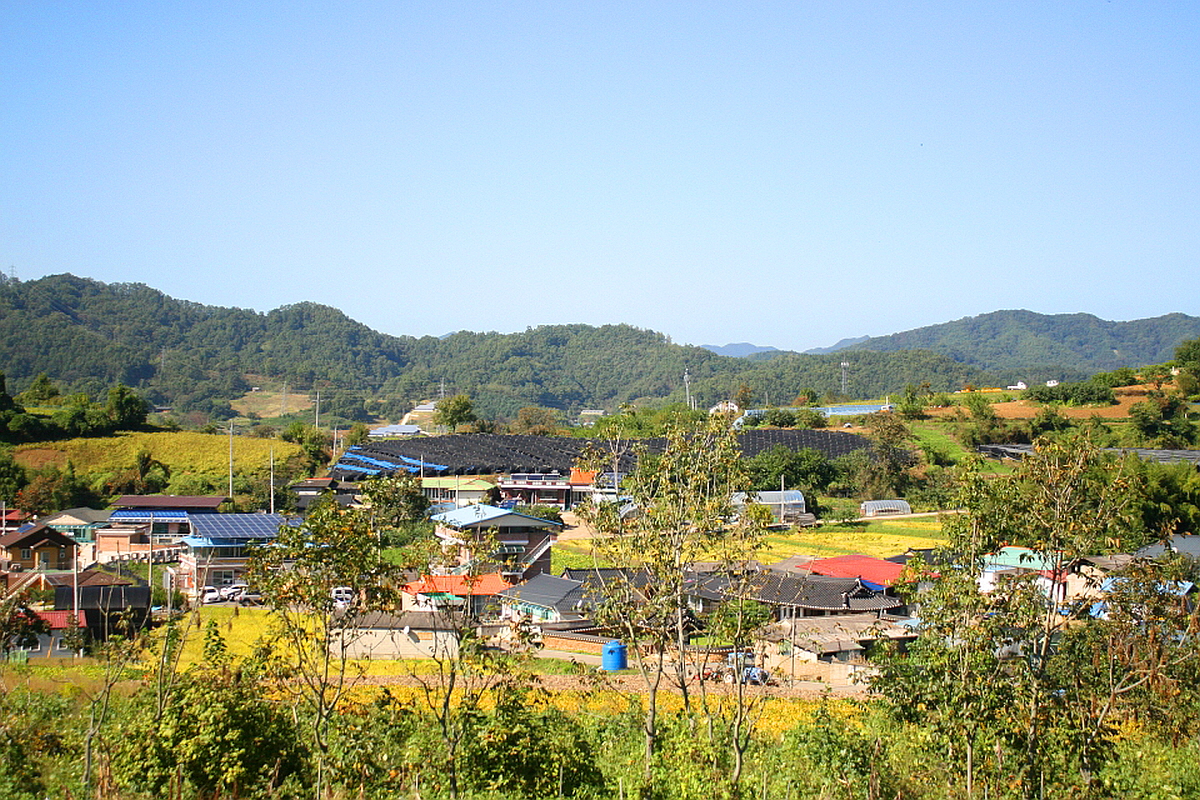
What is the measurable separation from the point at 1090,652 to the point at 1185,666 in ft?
2.81

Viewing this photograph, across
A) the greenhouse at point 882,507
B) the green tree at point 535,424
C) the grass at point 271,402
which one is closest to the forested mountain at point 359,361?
the grass at point 271,402

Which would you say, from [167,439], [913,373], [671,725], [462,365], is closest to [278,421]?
[167,439]

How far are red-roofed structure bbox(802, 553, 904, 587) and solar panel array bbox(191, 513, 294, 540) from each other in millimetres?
12951

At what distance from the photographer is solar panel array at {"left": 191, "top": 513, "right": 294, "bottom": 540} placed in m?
24.5

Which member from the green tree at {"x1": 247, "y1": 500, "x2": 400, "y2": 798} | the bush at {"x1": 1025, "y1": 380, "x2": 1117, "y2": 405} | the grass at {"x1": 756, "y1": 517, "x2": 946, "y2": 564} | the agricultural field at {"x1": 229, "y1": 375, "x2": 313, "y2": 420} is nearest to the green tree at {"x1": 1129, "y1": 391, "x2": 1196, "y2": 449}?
the bush at {"x1": 1025, "y1": 380, "x2": 1117, "y2": 405}

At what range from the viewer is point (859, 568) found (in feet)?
72.2

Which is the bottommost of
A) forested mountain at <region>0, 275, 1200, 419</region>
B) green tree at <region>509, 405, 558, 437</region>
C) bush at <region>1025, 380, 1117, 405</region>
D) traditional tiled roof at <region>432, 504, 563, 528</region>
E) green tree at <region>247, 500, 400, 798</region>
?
traditional tiled roof at <region>432, 504, 563, 528</region>

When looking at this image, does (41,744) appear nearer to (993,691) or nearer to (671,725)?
(671,725)

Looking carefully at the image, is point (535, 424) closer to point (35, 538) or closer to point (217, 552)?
point (35, 538)

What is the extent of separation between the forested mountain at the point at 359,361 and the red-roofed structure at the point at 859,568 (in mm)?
81859

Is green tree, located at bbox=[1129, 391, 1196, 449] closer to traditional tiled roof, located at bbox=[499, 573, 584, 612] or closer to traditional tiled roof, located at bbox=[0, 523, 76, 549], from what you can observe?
traditional tiled roof, located at bbox=[499, 573, 584, 612]

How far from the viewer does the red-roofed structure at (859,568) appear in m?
21.1

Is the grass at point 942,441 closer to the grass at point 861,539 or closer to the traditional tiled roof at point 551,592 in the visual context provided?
the grass at point 861,539

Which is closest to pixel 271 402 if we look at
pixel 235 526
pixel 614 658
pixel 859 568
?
pixel 235 526
